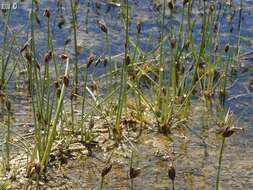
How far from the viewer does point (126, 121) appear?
3250 mm

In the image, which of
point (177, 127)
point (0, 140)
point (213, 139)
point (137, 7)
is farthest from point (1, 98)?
point (137, 7)

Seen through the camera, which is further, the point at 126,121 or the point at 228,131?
the point at 126,121

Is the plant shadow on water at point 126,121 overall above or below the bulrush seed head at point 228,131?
below

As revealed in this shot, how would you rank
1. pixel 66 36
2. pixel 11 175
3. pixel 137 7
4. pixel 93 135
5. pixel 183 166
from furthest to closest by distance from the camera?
pixel 137 7 → pixel 66 36 → pixel 93 135 → pixel 183 166 → pixel 11 175

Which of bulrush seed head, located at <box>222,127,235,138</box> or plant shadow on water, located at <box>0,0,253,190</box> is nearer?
bulrush seed head, located at <box>222,127,235,138</box>

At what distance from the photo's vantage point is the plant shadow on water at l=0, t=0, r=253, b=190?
262 centimetres

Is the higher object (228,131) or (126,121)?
(228,131)

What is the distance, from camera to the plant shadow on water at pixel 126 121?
8.61 ft

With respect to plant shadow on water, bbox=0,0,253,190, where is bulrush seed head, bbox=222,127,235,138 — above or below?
above

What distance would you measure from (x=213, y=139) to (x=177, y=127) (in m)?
0.23

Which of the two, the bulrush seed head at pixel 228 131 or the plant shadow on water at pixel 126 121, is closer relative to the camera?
the bulrush seed head at pixel 228 131

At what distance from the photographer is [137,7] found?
17.1 feet

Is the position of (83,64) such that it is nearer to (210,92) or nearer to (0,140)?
(210,92)

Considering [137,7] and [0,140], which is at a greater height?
[137,7]
